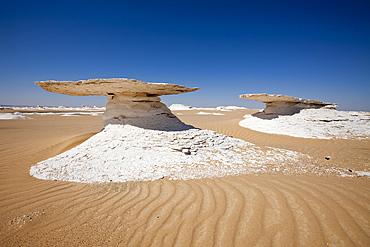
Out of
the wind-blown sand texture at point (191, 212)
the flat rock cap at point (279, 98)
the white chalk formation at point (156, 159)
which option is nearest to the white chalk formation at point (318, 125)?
the flat rock cap at point (279, 98)

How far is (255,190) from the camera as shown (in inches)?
113

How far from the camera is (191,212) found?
2324 millimetres

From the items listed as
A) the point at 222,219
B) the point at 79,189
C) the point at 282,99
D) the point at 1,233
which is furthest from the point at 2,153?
the point at 282,99

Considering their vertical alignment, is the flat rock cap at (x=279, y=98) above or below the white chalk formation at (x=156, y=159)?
above

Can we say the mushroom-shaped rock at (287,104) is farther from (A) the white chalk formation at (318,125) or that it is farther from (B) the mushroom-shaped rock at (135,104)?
(B) the mushroom-shaped rock at (135,104)

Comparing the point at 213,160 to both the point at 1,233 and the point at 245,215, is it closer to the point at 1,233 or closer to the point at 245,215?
the point at 245,215

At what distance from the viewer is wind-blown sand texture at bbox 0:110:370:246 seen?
1871 millimetres

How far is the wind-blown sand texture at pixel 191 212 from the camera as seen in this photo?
1.87 metres

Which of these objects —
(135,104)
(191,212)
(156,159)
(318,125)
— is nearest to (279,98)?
(318,125)

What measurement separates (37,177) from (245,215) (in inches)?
166

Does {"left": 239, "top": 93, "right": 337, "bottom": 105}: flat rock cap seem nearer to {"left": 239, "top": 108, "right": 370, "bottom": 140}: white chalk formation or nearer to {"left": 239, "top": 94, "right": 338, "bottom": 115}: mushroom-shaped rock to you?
{"left": 239, "top": 94, "right": 338, "bottom": 115}: mushroom-shaped rock

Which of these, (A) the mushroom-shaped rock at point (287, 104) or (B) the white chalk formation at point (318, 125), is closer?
(B) the white chalk formation at point (318, 125)

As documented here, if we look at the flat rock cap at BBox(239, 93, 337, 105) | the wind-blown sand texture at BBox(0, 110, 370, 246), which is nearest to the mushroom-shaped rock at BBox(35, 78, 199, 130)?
the wind-blown sand texture at BBox(0, 110, 370, 246)

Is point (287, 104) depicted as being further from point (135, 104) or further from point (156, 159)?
point (156, 159)
